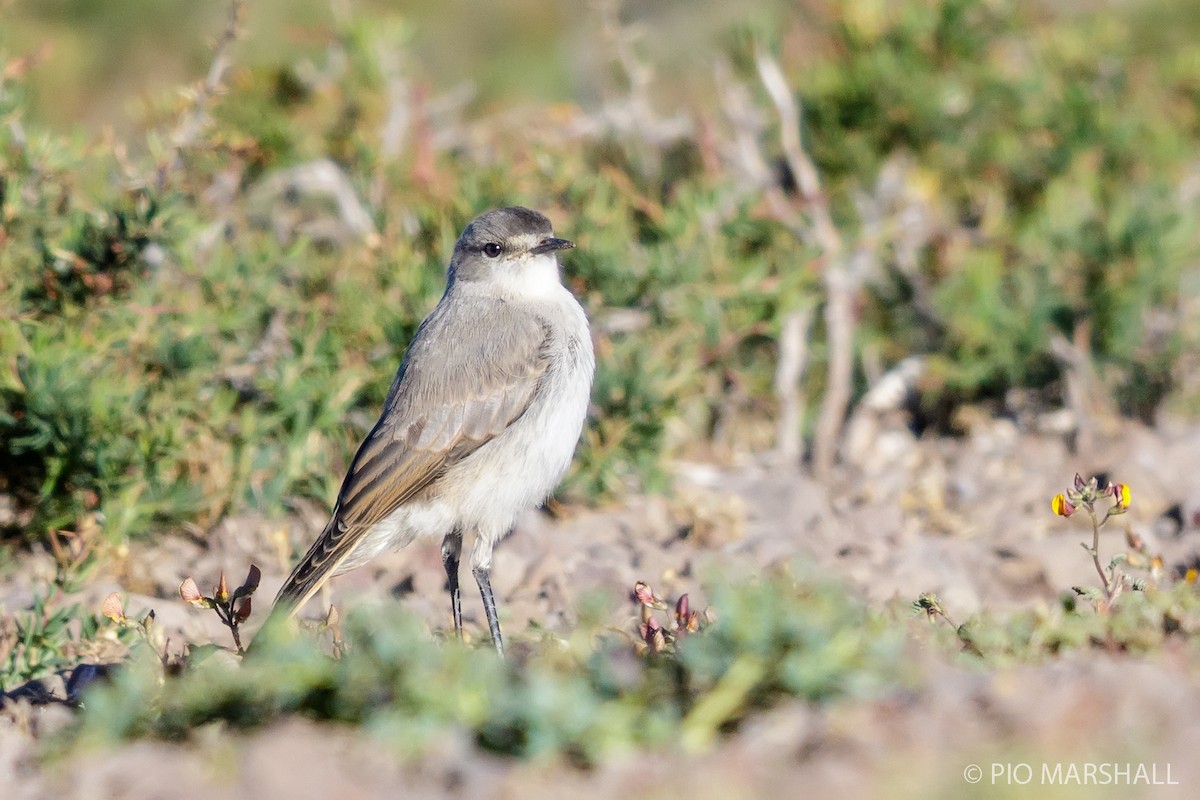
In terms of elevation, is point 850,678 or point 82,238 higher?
point 82,238

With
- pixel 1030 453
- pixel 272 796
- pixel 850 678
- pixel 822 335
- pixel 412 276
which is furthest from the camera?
pixel 822 335

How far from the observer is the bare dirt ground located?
9.78 feet

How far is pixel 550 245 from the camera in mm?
6109

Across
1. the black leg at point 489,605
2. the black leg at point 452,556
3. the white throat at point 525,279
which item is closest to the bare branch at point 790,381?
the white throat at point 525,279

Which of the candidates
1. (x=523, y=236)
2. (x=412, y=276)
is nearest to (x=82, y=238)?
(x=412, y=276)

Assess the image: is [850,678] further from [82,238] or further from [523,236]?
[82,238]

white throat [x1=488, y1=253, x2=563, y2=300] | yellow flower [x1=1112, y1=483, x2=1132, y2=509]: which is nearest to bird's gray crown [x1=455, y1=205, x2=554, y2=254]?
white throat [x1=488, y1=253, x2=563, y2=300]

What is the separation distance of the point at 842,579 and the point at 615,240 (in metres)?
2.22

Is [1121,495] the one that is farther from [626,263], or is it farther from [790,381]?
[790,381]

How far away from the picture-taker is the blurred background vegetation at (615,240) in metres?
5.98

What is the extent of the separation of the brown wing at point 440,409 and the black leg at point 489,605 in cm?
44

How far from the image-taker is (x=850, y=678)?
3223 millimetres

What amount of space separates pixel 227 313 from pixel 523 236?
1437mm

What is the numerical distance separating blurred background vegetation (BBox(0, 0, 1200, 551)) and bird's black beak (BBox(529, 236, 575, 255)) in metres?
0.59
